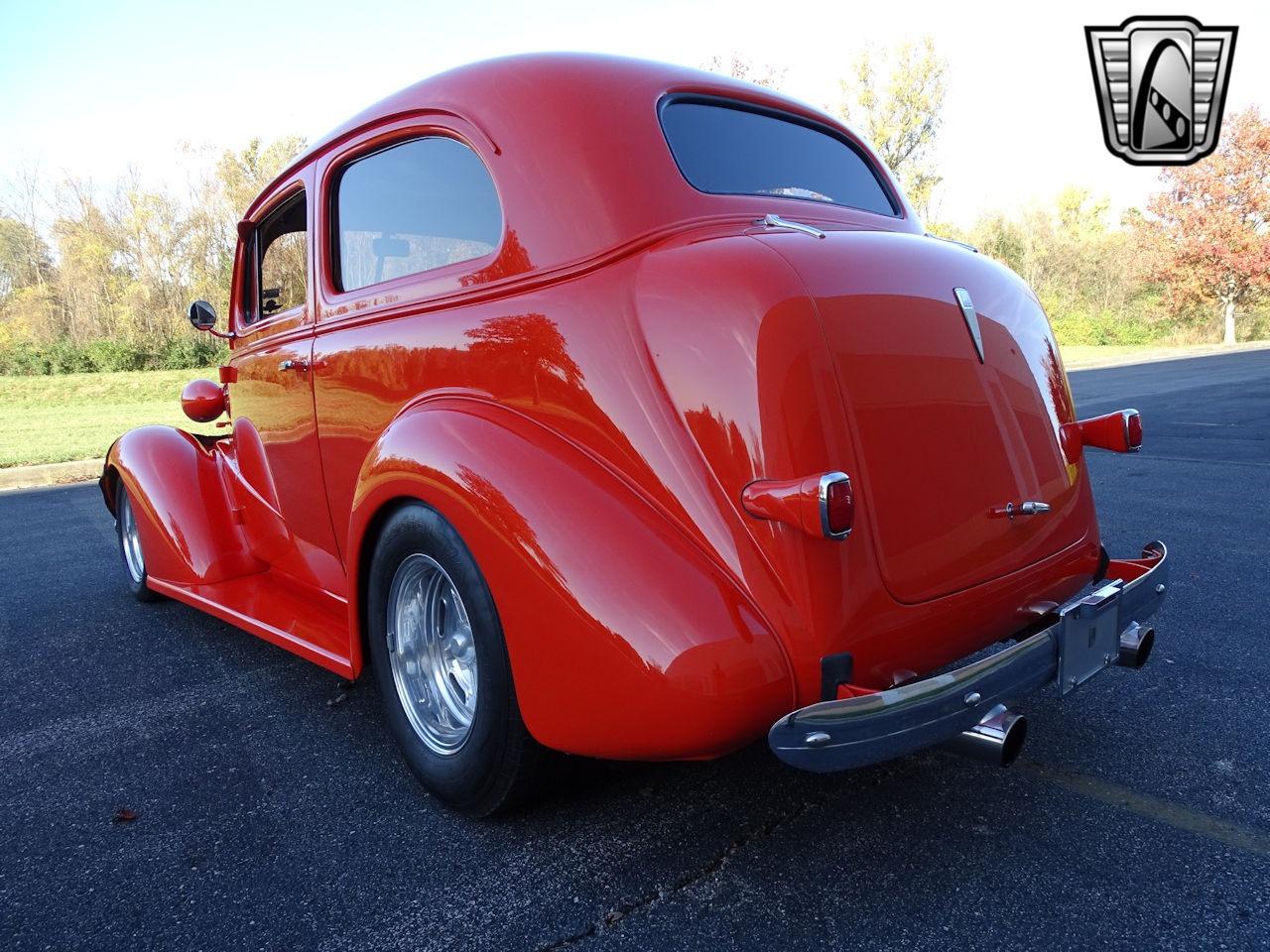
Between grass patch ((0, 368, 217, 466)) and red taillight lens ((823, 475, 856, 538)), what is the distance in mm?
10537

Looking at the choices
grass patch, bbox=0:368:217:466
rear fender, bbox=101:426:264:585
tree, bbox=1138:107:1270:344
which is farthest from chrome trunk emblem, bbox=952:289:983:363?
tree, bbox=1138:107:1270:344

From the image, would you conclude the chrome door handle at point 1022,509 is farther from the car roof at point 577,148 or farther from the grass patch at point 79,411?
the grass patch at point 79,411

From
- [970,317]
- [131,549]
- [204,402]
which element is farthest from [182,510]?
[970,317]

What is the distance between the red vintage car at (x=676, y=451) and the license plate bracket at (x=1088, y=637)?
15 mm

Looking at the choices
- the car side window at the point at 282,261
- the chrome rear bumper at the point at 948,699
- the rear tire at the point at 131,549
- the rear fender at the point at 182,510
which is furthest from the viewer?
the rear tire at the point at 131,549

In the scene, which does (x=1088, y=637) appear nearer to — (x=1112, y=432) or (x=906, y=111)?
(x=1112, y=432)

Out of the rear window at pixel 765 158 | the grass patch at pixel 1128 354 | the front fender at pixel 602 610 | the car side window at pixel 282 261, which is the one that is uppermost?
the rear window at pixel 765 158

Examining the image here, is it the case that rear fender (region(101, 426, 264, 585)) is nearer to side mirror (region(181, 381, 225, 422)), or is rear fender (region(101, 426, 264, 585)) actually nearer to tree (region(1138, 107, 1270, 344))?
side mirror (region(181, 381, 225, 422))

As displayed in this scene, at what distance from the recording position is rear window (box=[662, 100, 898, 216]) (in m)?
2.51

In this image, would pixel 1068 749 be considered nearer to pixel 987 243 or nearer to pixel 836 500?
pixel 836 500

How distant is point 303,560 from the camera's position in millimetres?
3432

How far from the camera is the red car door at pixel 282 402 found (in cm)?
324

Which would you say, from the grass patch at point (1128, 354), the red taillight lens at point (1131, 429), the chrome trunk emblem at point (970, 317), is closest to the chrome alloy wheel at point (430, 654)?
the chrome trunk emblem at point (970, 317)

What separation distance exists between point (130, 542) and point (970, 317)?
4.20 meters
